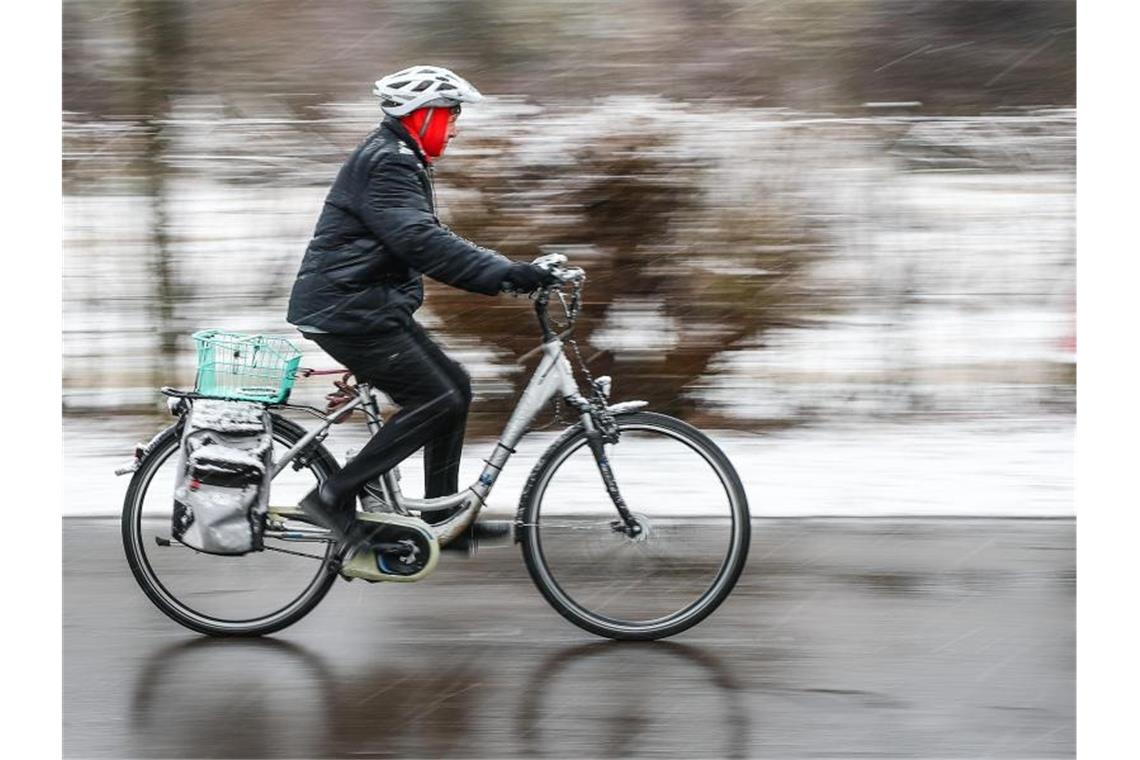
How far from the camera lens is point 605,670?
5.04m

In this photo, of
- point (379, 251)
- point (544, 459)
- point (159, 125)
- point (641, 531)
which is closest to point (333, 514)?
point (544, 459)

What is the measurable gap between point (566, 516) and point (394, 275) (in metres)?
1.03

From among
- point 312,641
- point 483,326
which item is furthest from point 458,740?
point 483,326

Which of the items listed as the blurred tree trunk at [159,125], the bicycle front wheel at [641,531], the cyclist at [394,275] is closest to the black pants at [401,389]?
the cyclist at [394,275]

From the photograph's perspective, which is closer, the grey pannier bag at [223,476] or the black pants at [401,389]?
the black pants at [401,389]

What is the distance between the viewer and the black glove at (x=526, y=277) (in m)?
5.00

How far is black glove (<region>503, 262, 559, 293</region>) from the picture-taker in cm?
500

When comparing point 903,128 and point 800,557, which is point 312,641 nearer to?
point 800,557

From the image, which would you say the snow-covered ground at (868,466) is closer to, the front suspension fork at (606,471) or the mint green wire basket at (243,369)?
the front suspension fork at (606,471)

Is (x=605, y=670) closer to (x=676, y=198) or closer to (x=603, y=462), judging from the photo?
(x=603, y=462)

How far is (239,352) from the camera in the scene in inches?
206

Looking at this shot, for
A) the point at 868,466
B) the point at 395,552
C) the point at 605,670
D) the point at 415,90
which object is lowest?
the point at 868,466

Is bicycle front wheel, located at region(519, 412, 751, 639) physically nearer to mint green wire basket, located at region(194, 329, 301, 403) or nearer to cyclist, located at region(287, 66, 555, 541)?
cyclist, located at region(287, 66, 555, 541)

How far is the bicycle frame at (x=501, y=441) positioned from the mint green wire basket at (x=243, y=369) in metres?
0.10
